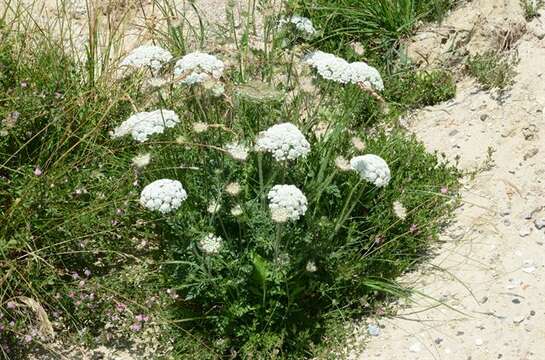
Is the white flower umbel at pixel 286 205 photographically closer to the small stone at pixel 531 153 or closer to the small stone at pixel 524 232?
the small stone at pixel 524 232

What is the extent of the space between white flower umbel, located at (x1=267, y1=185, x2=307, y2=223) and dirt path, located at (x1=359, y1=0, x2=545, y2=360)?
99 centimetres

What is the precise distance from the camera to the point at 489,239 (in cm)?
432

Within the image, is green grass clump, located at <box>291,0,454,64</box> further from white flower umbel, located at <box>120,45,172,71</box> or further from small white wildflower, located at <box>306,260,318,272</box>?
small white wildflower, located at <box>306,260,318,272</box>

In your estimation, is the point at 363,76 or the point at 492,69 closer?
the point at 363,76

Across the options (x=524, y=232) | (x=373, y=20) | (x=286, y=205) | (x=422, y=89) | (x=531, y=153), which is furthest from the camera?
(x=373, y=20)

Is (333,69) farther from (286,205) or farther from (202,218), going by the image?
(202,218)

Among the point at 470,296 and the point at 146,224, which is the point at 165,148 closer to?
the point at 146,224

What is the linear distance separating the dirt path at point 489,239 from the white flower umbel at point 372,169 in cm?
80

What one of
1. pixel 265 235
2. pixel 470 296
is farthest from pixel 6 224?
pixel 470 296

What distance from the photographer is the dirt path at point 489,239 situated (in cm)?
386

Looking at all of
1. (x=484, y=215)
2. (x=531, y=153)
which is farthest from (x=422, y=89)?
(x=484, y=215)

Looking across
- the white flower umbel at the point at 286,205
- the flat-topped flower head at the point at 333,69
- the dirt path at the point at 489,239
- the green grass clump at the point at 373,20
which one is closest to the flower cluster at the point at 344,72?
the flat-topped flower head at the point at 333,69

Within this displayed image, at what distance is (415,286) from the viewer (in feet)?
13.9

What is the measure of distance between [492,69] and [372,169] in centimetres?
207
